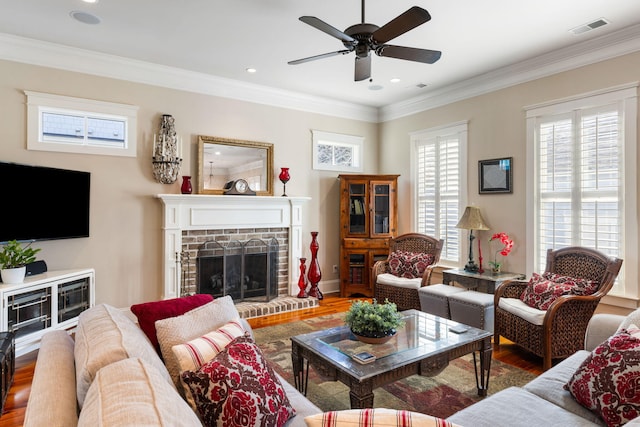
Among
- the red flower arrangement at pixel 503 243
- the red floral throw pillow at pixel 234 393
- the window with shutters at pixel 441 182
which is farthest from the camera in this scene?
the window with shutters at pixel 441 182

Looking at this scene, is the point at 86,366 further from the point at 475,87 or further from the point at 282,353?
the point at 475,87

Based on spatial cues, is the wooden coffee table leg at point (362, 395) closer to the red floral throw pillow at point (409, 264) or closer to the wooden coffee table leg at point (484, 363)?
the wooden coffee table leg at point (484, 363)

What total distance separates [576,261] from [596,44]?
7.08ft

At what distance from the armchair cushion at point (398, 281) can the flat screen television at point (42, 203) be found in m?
3.44

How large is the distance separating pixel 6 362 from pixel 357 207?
4305 mm

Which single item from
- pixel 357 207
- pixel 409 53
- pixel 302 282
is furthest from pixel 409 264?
pixel 409 53

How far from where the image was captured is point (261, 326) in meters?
4.14

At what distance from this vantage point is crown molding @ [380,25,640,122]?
3.45 metres

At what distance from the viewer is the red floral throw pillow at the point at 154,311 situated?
1750mm

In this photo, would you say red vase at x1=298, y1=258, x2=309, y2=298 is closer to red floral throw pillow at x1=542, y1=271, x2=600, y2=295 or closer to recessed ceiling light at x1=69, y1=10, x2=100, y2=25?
red floral throw pillow at x1=542, y1=271, x2=600, y2=295

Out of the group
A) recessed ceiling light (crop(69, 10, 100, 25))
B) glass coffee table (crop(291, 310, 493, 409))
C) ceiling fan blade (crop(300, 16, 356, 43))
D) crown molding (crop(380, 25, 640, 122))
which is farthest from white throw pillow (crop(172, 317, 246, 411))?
crown molding (crop(380, 25, 640, 122))

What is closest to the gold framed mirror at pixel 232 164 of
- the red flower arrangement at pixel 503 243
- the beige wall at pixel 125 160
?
the beige wall at pixel 125 160

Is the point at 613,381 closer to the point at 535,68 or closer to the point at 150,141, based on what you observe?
the point at 535,68

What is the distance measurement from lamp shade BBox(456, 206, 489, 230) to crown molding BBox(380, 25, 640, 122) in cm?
155
